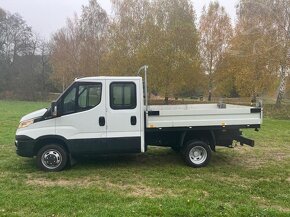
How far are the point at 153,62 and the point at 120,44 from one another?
4176 mm

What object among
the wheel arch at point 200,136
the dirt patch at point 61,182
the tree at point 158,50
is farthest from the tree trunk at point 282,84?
the dirt patch at point 61,182

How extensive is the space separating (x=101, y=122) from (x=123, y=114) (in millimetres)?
542

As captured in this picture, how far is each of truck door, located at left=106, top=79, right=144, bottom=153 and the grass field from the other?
0.77m

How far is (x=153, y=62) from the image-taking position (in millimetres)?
29219

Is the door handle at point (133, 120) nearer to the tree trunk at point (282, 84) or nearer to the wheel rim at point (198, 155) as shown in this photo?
the wheel rim at point (198, 155)

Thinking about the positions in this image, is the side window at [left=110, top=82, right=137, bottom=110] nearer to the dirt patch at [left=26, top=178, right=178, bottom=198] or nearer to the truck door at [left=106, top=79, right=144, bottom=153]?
the truck door at [left=106, top=79, right=144, bottom=153]

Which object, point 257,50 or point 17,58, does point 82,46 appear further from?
point 257,50

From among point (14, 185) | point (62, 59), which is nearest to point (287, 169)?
point (14, 185)

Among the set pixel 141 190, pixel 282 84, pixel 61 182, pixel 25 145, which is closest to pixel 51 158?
pixel 25 145

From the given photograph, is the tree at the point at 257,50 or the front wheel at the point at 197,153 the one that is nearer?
the front wheel at the point at 197,153

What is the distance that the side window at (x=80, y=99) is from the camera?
817cm

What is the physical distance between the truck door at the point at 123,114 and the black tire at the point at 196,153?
53.3 inches

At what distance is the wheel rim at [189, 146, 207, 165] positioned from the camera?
8828mm

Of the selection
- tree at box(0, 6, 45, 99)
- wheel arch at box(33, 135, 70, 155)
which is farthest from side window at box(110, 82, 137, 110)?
tree at box(0, 6, 45, 99)
